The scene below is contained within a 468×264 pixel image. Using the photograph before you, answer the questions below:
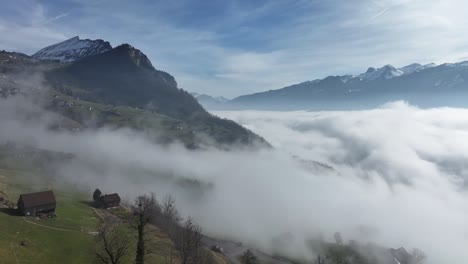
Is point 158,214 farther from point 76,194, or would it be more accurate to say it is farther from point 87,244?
point 87,244

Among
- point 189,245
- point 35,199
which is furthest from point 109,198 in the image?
point 189,245

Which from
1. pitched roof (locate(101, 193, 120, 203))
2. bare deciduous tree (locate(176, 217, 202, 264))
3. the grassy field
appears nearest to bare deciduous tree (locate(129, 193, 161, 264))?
the grassy field

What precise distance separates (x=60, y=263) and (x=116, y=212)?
7272cm

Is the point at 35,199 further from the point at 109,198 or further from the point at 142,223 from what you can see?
the point at 142,223

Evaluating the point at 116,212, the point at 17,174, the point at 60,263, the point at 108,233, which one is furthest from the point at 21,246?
the point at 17,174

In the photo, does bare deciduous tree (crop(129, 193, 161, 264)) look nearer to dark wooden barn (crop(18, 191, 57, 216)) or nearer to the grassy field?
the grassy field

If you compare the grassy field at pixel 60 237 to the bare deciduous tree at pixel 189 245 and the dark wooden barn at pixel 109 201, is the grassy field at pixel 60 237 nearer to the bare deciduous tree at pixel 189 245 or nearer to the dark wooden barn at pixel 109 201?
the bare deciduous tree at pixel 189 245

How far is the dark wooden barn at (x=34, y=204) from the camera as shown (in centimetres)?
11988

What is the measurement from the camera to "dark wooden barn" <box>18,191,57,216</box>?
393 feet

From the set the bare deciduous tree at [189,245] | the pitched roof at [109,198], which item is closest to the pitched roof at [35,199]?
the pitched roof at [109,198]

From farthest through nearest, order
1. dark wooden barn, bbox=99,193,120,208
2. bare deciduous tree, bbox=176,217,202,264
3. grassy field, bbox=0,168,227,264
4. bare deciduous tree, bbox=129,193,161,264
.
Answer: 1. dark wooden barn, bbox=99,193,120,208
2. grassy field, bbox=0,168,227,264
3. bare deciduous tree, bbox=176,217,202,264
4. bare deciduous tree, bbox=129,193,161,264

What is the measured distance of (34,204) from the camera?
120875 mm

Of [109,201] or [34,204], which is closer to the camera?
[34,204]

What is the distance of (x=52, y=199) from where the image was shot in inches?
5079
